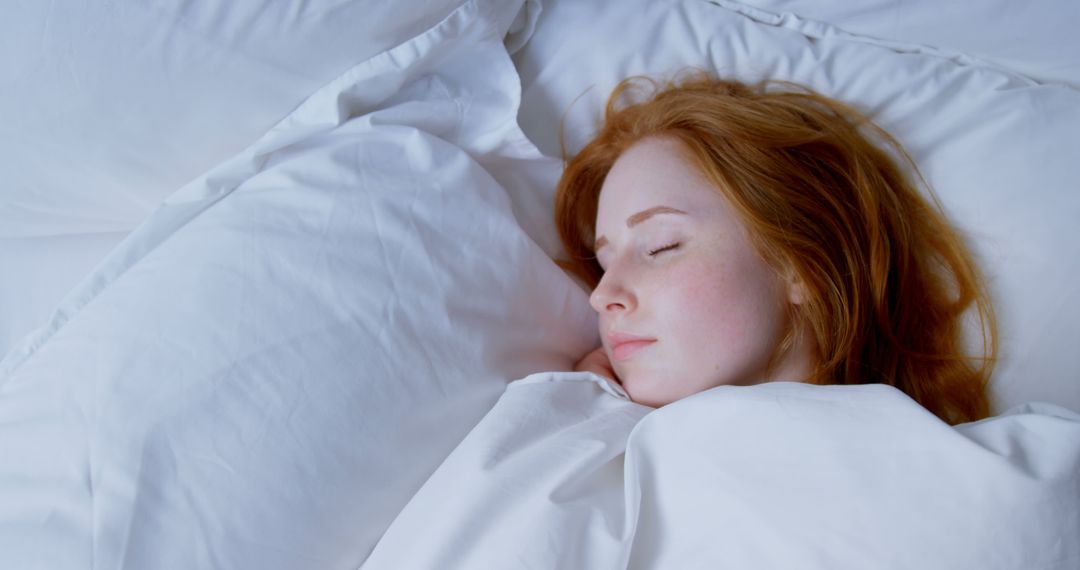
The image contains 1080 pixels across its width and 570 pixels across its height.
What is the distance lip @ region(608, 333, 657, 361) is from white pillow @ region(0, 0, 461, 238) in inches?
21.0

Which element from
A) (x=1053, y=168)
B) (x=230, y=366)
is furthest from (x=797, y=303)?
(x=230, y=366)

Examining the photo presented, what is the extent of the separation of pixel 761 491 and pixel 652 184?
49 centimetres

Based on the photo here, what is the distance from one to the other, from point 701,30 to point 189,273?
879 mm

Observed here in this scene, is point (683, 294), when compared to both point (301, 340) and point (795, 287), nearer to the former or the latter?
point (795, 287)

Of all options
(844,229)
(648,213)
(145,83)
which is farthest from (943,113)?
(145,83)

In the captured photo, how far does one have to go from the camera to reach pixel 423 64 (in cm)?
125

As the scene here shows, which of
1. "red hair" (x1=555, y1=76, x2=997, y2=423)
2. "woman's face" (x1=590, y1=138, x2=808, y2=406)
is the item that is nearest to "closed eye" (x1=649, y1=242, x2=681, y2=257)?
"woman's face" (x1=590, y1=138, x2=808, y2=406)

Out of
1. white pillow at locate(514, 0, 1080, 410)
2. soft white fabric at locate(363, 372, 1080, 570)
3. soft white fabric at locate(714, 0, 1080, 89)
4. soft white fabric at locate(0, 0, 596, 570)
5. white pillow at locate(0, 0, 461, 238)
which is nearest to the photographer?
soft white fabric at locate(363, 372, 1080, 570)

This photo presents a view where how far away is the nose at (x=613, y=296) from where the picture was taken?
1.11 meters

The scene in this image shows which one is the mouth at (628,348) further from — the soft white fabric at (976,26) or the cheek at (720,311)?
the soft white fabric at (976,26)

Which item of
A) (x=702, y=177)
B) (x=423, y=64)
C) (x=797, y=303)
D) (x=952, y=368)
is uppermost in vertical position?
(x=423, y=64)

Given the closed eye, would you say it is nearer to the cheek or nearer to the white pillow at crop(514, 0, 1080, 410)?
the cheek

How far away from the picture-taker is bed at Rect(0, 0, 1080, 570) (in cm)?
84

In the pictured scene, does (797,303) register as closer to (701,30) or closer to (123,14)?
(701,30)
